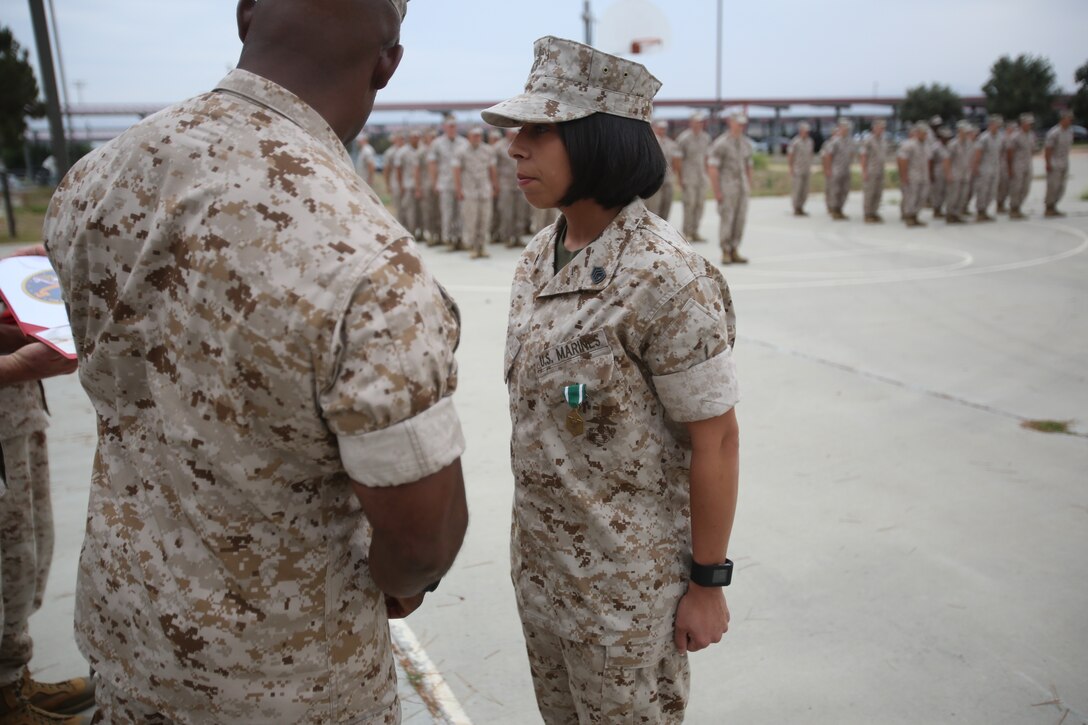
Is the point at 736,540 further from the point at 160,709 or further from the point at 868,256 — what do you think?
the point at 868,256

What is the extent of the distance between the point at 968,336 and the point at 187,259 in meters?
6.71

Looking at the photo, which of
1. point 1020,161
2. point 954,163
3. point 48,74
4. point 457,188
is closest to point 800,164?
point 954,163

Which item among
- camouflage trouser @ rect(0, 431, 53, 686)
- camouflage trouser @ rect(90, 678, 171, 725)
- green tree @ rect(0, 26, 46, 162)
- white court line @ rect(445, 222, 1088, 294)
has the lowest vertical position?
white court line @ rect(445, 222, 1088, 294)

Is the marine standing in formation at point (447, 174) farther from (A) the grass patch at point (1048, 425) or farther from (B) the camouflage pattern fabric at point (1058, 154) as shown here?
(B) the camouflage pattern fabric at point (1058, 154)

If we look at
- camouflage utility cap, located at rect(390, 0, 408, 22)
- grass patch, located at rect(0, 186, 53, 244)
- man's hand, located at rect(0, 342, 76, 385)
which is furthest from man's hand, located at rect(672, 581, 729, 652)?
grass patch, located at rect(0, 186, 53, 244)

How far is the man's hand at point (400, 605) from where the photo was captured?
52.4 inches

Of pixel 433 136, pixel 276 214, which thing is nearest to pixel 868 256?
pixel 433 136

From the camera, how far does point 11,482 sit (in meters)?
2.29

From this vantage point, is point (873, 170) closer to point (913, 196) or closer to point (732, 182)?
point (913, 196)

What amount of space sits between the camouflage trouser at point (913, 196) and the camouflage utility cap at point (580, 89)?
14.4 metres

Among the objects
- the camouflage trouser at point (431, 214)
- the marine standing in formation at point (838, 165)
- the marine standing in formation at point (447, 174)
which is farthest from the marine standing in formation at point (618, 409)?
the marine standing in formation at point (838, 165)

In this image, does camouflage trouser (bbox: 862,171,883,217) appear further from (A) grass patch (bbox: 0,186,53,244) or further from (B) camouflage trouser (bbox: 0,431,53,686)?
(B) camouflage trouser (bbox: 0,431,53,686)

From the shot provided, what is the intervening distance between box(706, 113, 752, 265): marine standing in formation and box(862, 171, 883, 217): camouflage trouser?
500 centimetres

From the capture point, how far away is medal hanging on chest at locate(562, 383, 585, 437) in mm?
1511
